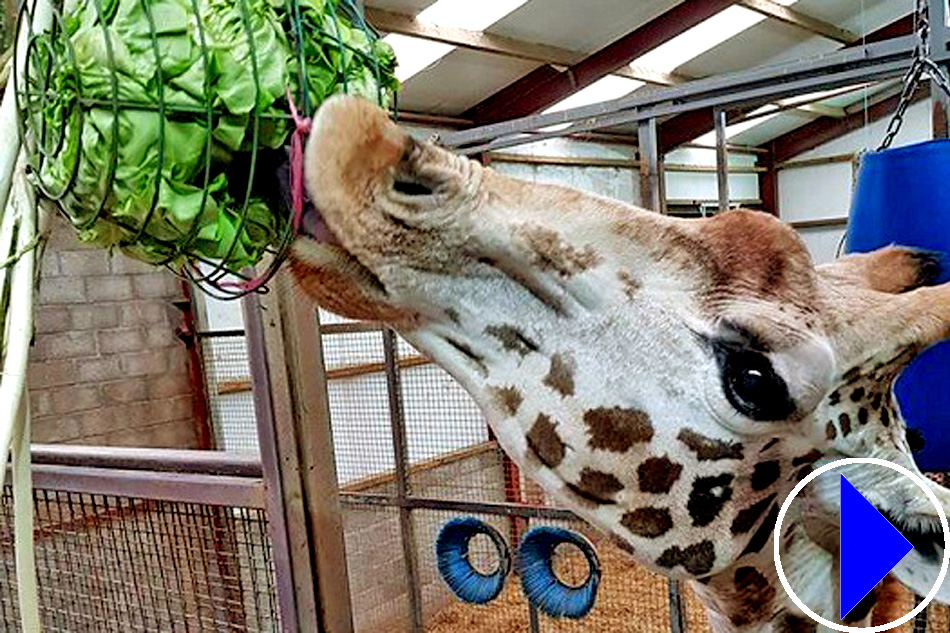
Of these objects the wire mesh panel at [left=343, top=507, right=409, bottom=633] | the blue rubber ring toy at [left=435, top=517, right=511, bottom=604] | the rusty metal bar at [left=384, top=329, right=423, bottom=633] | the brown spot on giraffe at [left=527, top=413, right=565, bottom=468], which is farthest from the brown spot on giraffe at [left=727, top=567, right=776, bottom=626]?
the wire mesh panel at [left=343, top=507, right=409, bottom=633]

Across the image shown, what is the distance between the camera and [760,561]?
2.78 feet

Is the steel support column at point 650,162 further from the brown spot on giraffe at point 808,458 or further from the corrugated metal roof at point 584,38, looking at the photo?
the corrugated metal roof at point 584,38

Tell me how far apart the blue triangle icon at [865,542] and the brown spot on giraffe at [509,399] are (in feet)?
1.00

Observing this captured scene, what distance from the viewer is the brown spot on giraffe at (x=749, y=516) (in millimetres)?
806

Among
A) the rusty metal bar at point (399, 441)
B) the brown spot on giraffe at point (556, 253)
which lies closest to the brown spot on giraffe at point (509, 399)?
the brown spot on giraffe at point (556, 253)

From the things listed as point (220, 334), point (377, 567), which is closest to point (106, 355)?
point (220, 334)

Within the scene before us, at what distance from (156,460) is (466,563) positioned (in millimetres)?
691

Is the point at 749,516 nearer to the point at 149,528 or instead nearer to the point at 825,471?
the point at 825,471

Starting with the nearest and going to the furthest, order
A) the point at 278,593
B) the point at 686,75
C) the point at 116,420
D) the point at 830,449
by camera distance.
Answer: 1. the point at 830,449
2. the point at 278,593
3. the point at 116,420
4. the point at 686,75

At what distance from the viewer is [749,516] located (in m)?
0.81

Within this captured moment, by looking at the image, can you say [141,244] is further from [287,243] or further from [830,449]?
[830,449]

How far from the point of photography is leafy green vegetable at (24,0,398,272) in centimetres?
64

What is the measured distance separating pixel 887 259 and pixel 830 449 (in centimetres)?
23

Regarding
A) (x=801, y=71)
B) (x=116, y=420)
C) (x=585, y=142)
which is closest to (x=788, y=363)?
(x=801, y=71)
